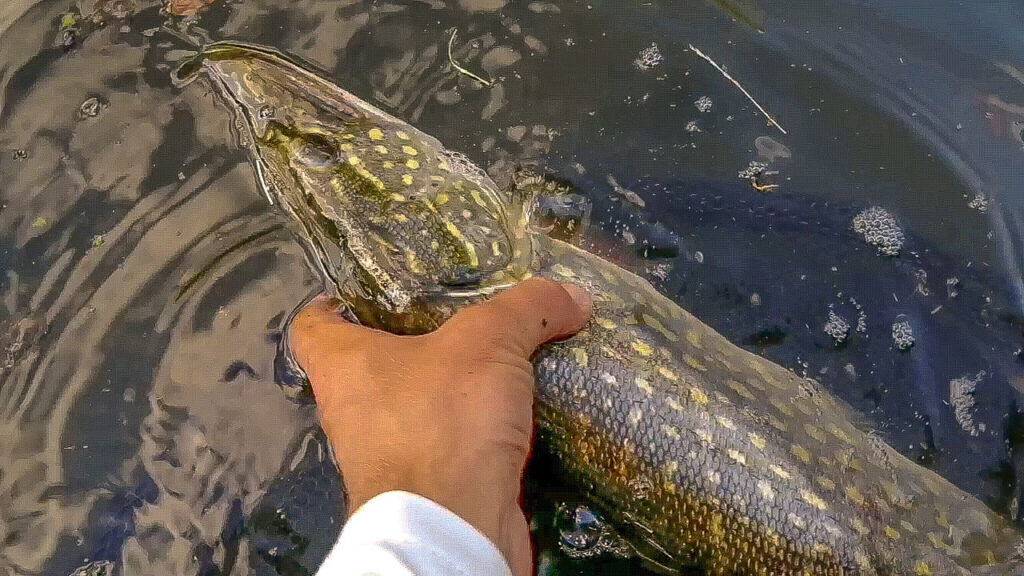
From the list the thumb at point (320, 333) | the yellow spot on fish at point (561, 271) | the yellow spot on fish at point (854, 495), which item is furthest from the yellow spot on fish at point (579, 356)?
the yellow spot on fish at point (854, 495)

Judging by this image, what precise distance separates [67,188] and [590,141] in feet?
6.59

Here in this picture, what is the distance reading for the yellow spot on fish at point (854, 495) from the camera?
1.83 metres

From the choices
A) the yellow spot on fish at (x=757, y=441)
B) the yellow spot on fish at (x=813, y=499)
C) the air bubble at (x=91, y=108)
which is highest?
the air bubble at (x=91, y=108)

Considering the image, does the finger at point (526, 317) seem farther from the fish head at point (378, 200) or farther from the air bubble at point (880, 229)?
the air bubble at point (880, 229)

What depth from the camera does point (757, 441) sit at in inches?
70.0

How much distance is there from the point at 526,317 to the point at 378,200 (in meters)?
0.60

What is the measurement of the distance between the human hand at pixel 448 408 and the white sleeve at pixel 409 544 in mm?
72

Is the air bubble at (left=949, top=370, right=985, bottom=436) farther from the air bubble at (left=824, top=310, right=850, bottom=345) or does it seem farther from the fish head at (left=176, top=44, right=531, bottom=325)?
the fish head at (left=176, top=44, right=531, bottom=325)

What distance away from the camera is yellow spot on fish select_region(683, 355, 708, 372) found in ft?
6.12

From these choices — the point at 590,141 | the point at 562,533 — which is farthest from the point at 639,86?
the point at 562,533

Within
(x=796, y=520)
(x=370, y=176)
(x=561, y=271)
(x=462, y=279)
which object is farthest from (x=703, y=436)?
(x=370, y=176)

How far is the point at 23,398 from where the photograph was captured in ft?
8.05

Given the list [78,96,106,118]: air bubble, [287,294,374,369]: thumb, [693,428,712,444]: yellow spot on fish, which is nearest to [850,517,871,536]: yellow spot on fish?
[693,428,712,444]: yellow spot on fish

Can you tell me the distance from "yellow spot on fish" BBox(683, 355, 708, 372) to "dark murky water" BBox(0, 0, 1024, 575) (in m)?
0.58
